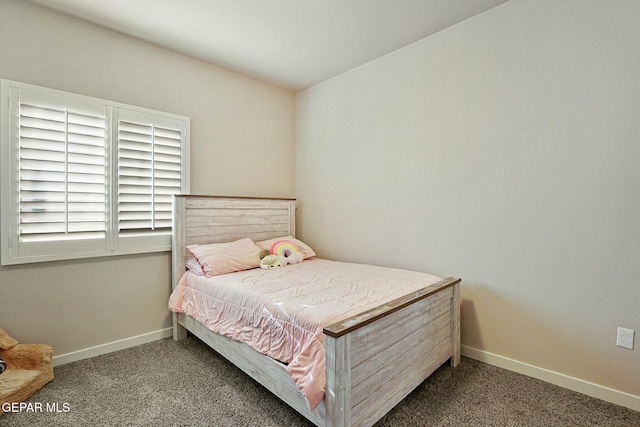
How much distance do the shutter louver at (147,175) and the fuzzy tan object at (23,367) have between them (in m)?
0.93

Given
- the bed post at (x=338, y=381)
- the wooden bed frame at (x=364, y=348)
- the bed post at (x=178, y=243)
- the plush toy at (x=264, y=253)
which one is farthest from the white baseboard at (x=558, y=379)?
the bed post at (x=178, y=243)

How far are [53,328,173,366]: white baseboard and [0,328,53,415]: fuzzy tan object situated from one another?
9.0 inches

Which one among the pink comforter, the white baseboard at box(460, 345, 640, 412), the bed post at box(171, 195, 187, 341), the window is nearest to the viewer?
the pink comforter

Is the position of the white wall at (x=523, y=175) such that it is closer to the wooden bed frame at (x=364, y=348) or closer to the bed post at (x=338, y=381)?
the wooden bed frame at (x=364, y=348)

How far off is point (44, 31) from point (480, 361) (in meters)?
4.02

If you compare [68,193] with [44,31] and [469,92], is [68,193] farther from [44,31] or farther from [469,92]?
[469,92]

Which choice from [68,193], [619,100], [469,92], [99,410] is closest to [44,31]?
[68,193]

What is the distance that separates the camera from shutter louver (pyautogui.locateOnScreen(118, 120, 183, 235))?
2574 millimetres

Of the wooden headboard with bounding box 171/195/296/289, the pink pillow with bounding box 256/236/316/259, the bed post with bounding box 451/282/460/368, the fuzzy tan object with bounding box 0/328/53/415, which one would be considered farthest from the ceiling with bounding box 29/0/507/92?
the fuzzy tan object with bounding box 0/328/53/415

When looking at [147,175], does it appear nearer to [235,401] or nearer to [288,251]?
[288,251]

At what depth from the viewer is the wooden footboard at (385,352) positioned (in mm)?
1377

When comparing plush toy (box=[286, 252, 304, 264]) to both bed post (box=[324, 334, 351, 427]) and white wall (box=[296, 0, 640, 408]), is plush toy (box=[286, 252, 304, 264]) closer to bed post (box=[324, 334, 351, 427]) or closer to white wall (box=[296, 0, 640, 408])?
white wall (box=[296, 0, 640, 408])

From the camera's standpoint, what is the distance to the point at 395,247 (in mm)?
2887

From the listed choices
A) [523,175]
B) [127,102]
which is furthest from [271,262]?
[523,175]
